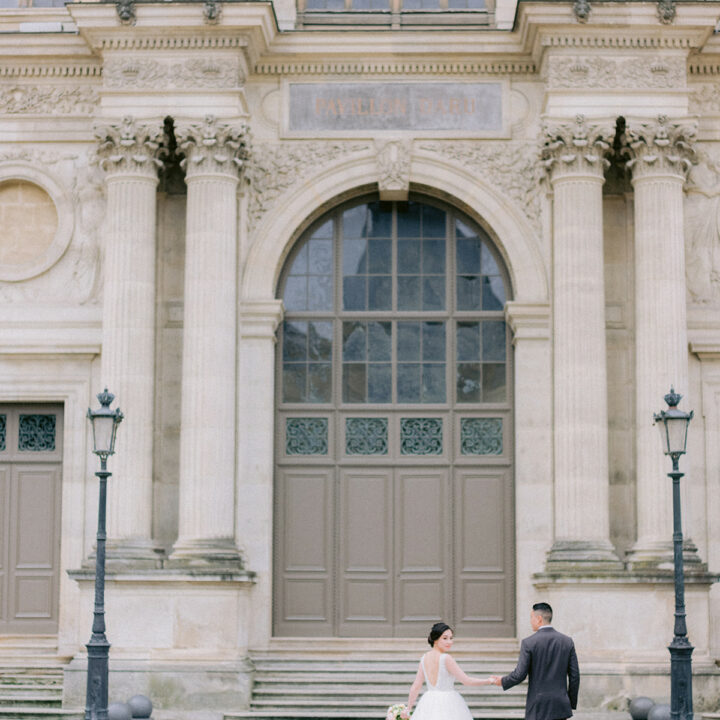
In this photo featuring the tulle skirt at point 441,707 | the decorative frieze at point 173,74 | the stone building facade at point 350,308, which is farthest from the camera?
the decorative frieze at point 173,74

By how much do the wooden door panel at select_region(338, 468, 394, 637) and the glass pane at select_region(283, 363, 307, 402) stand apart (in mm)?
1287

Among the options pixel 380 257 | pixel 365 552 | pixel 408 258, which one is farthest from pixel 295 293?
pixel 365 552

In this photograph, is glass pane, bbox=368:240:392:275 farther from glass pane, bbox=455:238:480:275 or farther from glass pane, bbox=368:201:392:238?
glass pane, bbox=455:238:480:275

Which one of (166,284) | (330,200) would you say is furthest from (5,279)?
(330,200)

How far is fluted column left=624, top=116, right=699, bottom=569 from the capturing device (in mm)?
19812

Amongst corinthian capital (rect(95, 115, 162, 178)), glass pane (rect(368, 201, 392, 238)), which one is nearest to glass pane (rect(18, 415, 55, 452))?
corinthian capital (rect(95, 115, 162, 178))

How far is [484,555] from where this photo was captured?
2103cm

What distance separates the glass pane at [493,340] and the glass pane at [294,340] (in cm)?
260

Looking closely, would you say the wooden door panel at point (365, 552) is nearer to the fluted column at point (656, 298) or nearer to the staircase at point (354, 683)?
the staircase at point (354, 683)

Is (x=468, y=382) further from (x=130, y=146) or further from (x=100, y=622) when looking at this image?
(x=100, y=622)

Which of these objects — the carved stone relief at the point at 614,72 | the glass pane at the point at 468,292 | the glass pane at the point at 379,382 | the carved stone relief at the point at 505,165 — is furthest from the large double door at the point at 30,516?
the carved stone relief at the point at 614,72

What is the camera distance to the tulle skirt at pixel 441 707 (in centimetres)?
1312

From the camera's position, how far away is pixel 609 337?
20.9 metres

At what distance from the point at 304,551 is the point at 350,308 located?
3.56 meters
